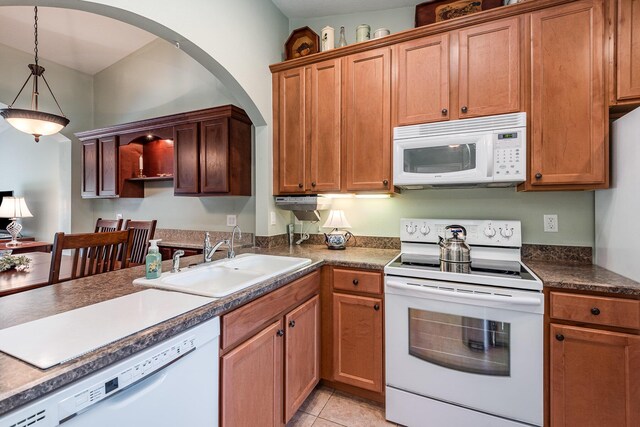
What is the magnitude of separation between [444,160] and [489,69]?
63 cm

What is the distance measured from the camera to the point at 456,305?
5.17ft

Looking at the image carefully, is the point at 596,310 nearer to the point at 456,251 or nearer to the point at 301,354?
the point at 456,251

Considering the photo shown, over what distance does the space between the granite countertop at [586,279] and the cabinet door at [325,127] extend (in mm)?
1419

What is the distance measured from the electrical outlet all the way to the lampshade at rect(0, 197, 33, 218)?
21.1 ft

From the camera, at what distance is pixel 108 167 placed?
3502 millimetres

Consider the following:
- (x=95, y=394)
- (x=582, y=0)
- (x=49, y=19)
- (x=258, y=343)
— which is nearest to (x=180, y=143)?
(x=49, y=19)

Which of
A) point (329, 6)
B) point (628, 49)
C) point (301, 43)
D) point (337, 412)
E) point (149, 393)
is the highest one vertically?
point (329, 6)

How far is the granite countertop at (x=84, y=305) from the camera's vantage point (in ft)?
1.96

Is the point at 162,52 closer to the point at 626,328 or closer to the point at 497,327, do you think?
the point at 497,327

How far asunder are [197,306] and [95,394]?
0.36 m

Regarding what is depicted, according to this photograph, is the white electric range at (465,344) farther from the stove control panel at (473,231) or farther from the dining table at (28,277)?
the dining table at (28,277)

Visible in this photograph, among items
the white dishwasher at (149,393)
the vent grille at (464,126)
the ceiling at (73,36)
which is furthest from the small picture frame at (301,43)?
the white dishwasher at (149,393)

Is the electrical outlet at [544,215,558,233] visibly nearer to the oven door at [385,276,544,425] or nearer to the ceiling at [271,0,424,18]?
the oven door at [385,276,544,425]

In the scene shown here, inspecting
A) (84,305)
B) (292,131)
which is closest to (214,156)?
(292,131)
